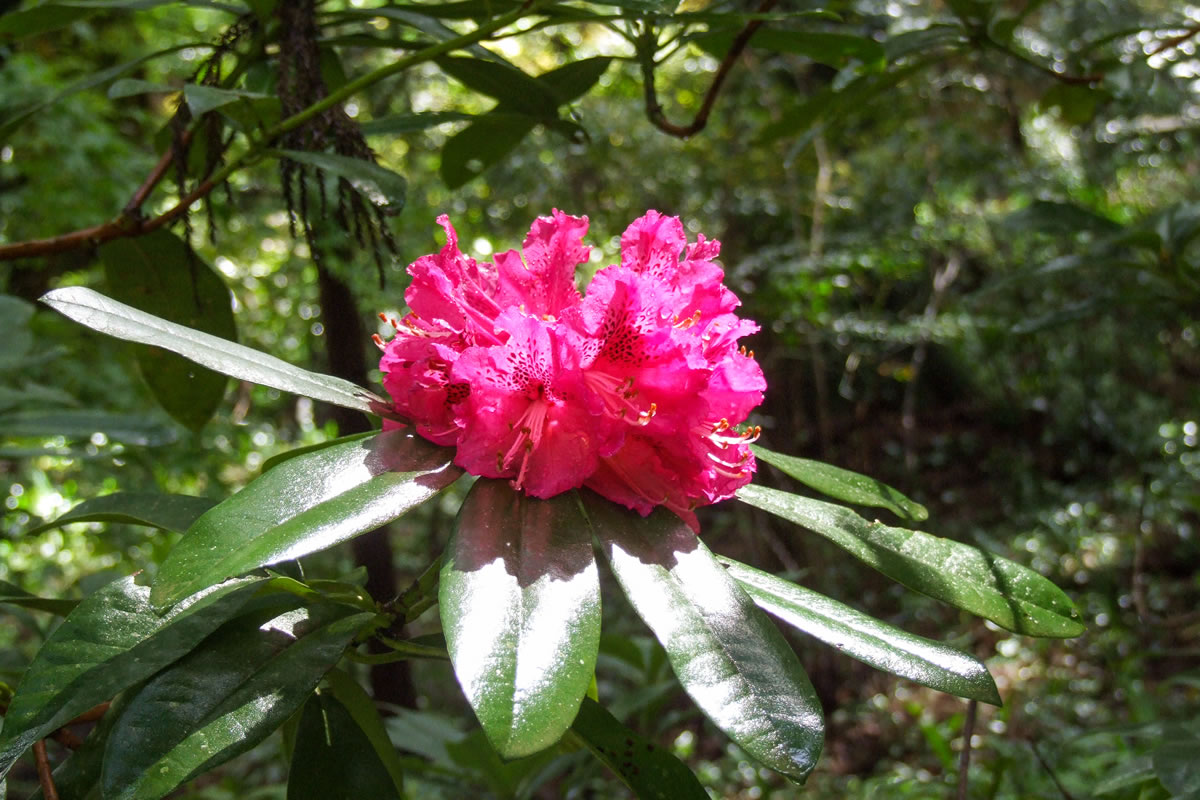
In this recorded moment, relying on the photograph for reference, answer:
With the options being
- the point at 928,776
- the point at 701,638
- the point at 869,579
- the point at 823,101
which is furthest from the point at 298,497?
the point at 869,579

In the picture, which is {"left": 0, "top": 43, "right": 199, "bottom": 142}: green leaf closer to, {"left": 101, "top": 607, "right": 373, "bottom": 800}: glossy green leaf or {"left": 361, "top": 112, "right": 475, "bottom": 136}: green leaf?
{"left": 361, "top": 112, "right": 475, "bottom": 136}: green leaf

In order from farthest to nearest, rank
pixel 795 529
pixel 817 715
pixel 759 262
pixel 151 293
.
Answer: pixel 759 262 → pixel 795 529 → pixel 151 293 → pixel 817 715

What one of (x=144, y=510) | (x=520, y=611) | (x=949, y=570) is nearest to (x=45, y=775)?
(x=144, y=510)

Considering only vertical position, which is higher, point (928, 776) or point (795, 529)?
point (795, 529)

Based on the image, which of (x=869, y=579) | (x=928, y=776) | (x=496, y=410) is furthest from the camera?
(x=869, y=579)

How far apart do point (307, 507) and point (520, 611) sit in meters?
0.14

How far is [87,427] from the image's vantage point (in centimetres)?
129

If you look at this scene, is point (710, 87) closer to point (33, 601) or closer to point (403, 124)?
point (403, 124)

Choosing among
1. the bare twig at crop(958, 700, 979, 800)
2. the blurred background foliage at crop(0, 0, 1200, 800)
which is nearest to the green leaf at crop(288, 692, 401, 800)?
the blurred background foliage at crop(0, 0, 1200, 800)

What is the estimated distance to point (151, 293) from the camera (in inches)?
39.4

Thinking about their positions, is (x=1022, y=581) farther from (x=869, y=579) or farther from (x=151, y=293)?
(x=869, y=579)

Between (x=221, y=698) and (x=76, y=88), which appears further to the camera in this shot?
(x=76, y=88)

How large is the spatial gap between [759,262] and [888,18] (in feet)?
A: 4.98

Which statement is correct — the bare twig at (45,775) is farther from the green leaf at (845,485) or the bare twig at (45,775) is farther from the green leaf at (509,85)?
the green leaf at (509,85)
